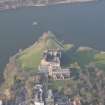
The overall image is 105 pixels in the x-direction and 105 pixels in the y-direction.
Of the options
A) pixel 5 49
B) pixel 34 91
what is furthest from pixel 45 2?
pixel 34 91

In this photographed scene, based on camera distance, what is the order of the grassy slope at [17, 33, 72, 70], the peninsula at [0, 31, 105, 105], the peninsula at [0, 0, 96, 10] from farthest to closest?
the peninsula at [0, 0, 96, 10] < the grassy slope at [17, 33, 72, 70] < the peninsula at [0, 31, 105, 105]

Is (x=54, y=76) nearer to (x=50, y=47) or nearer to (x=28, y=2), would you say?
(x=50, y=47)

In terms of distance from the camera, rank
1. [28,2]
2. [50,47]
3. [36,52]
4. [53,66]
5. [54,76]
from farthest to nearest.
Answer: [28,2] → [50,47] → [36,52] → [53,66] → [54,76]

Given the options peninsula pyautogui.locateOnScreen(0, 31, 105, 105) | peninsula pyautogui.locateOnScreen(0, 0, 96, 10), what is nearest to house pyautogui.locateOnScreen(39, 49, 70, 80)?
peninsula pyautogui.locateOnScreen(0, 31, 105, 105)

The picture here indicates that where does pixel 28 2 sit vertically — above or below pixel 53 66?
above

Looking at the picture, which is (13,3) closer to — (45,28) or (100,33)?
(45,28)

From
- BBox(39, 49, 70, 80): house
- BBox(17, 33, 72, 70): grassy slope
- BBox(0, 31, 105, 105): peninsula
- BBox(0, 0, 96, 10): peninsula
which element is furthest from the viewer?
BBox(0, 0, 96, 10): peninsula

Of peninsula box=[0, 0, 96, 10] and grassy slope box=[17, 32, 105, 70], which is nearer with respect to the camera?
grassy slope box=[17, 32, 105, 70]

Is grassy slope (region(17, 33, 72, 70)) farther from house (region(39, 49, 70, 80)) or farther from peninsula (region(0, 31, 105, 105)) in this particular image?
house (region(39, 49, 70, 80))

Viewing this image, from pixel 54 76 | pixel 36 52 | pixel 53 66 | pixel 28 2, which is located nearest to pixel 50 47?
pixel 36 52
